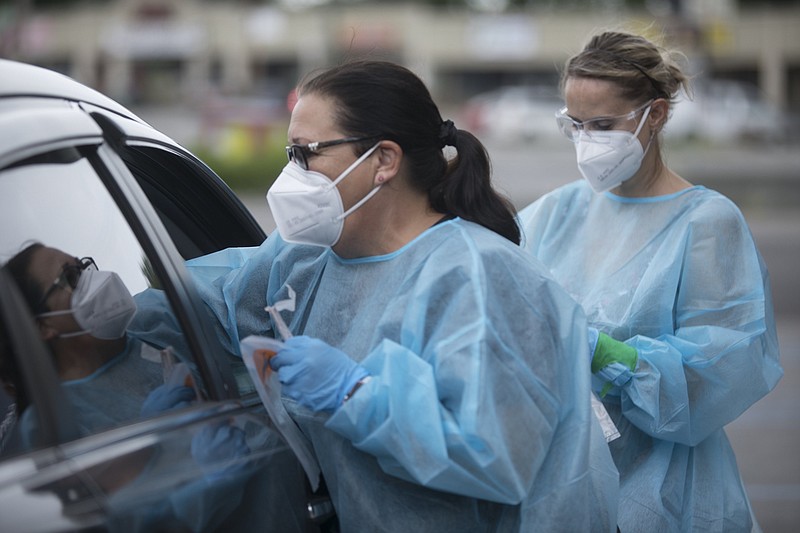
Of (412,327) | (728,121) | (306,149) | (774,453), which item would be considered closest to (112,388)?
(412,327)

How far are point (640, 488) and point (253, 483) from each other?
1.28m

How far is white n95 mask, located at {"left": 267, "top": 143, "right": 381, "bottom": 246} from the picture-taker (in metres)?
2.43

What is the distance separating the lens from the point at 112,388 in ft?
6.49

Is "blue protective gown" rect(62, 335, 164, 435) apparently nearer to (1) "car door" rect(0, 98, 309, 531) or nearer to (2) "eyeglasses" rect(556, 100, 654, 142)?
(1) "car door" rect(0, 98, 309, 531)

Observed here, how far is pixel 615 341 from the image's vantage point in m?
2.85

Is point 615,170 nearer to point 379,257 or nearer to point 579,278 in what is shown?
point 579,278

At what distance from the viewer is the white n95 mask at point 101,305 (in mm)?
1996

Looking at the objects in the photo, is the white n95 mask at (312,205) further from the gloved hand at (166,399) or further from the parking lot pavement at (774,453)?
the parking lot pavement at (774,453)

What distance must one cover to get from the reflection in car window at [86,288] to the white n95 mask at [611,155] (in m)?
1.54

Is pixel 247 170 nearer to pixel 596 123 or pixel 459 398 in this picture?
pixel 596 123

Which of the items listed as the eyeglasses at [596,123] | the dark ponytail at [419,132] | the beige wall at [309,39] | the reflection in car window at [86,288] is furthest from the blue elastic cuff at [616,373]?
the beige wall at [309,39]

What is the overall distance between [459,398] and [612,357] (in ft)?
2.78

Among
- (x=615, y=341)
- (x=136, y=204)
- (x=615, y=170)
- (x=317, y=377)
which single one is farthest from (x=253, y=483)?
(x=615, y=170)

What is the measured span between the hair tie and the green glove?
0.69 meters
